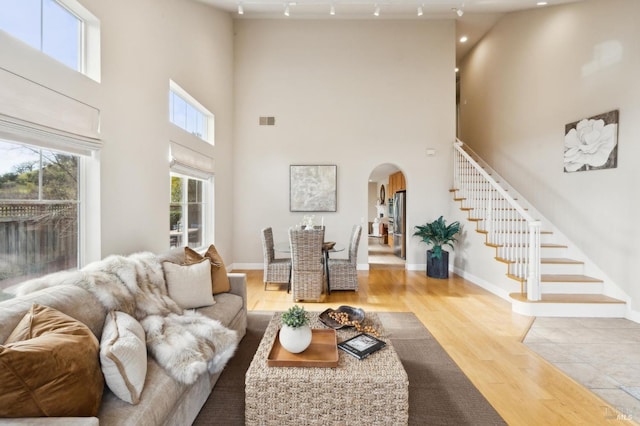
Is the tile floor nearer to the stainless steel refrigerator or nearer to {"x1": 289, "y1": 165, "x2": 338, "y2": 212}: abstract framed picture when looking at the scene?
the stainless steel refrigerator

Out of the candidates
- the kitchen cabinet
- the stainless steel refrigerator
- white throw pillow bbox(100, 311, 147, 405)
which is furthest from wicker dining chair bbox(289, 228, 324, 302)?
the kitchen cabinet

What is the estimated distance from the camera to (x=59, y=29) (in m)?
2.19

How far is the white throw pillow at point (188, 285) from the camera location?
7.67 feet

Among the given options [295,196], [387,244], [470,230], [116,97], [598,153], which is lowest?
[387,244]

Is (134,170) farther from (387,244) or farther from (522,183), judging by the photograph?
(387,244)

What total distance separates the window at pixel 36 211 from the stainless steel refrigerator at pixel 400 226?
5829mm

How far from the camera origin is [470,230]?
5.10 meters

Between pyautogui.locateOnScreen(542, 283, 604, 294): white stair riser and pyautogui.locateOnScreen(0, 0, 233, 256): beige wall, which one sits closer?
pyautogui.locateOnScreen(0, 0, 233, 256): beige wall

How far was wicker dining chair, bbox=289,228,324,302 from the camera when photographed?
3816 millimetres

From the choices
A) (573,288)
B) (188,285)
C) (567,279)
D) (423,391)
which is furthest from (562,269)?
(188,285)

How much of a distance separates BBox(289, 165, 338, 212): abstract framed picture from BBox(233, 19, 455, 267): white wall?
0.13 metres

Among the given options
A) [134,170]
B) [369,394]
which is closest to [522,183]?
[369,394]

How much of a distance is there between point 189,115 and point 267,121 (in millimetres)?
1896

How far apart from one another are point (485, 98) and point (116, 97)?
683 centimetres
